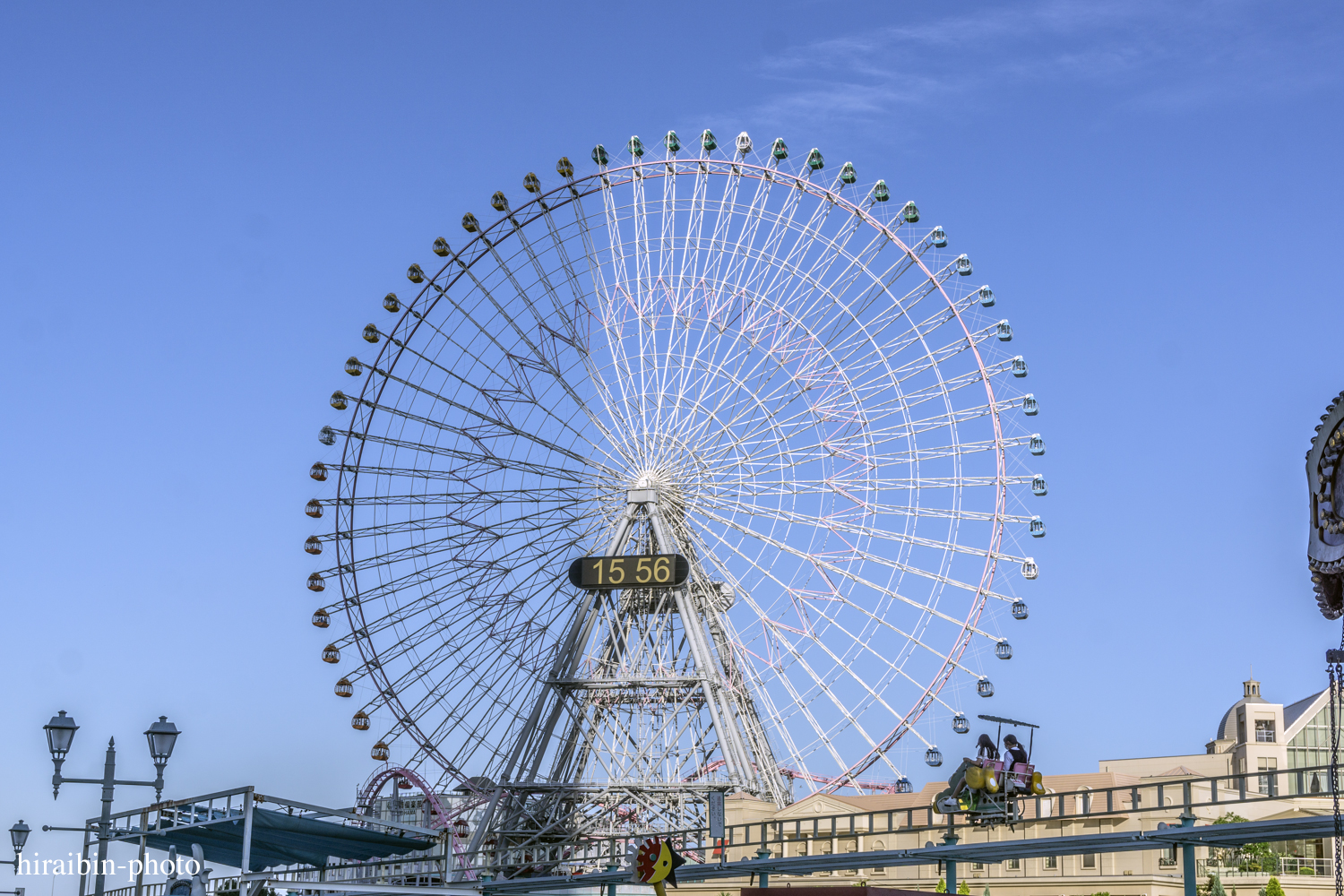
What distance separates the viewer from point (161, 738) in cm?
2338

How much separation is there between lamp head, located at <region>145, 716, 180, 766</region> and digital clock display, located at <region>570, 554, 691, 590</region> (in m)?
26.8

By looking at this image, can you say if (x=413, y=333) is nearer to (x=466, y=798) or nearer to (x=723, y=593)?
(x=723, y=593)

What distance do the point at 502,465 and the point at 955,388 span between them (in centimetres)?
1464

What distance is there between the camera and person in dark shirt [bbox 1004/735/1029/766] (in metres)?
31.1

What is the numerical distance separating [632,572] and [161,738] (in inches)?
1069

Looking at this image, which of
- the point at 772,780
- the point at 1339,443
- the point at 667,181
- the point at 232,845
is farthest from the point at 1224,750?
the point at 1339,443

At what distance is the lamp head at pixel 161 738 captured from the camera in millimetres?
23344

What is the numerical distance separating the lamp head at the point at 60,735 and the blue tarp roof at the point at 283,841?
7.86 metres

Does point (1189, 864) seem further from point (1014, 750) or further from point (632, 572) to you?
point (632, 572)

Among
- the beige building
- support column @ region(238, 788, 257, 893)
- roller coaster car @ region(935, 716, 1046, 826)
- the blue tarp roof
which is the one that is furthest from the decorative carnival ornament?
the blue tarp roof

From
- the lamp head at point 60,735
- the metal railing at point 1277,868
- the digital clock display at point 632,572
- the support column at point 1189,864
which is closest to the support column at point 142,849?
the lamp head at point 60,735

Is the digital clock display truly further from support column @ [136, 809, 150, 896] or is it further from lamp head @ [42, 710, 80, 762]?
lamp head @ [42, 710, 80, 762]

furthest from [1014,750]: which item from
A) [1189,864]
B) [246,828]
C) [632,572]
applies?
[632,572]

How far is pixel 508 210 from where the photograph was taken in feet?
171
